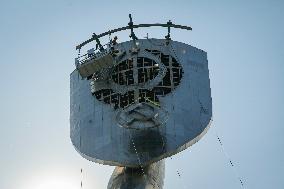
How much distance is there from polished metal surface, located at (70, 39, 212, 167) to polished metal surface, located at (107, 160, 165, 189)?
159cm

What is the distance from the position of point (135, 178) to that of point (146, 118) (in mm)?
4255

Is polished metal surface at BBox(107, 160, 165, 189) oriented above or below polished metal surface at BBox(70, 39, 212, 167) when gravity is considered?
below

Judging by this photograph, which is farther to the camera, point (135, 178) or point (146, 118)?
point (146, 118)

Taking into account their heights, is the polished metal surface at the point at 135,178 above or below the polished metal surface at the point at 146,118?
below

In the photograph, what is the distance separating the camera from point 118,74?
44.1 m

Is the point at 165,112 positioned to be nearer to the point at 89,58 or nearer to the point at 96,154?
the point at 96,154

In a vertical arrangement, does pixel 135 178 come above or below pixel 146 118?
below

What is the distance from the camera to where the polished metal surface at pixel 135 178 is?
35594 millimetres

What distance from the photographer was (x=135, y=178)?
36094 millimetres

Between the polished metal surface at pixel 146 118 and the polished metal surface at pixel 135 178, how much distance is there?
1.59 meters

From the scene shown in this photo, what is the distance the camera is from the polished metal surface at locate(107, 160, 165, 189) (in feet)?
117

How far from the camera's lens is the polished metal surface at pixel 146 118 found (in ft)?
117

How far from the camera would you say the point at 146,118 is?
36.3m

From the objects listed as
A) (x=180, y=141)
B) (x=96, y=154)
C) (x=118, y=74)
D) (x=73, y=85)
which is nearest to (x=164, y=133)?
(x=180, y=141)
